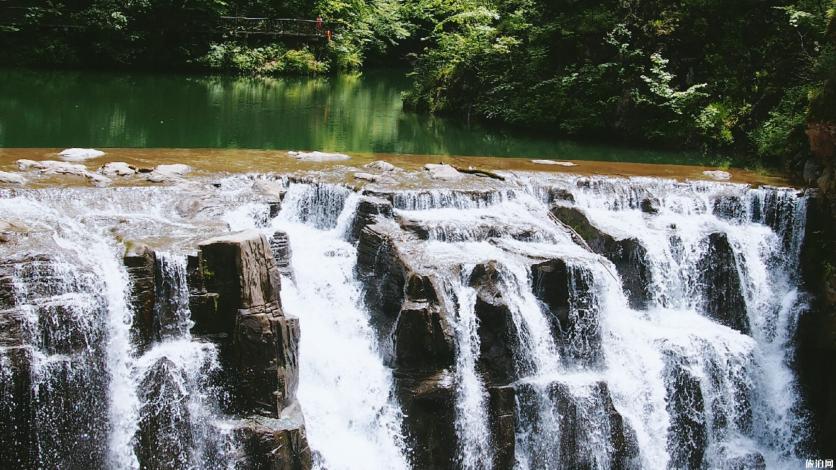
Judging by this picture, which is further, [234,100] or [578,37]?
[234,100]

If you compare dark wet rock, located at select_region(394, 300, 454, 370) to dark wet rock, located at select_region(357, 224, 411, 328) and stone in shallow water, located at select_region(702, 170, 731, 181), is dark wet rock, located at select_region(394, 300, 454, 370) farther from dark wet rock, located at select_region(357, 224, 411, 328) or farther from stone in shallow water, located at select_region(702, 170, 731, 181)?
stone in shallow water, located at select_region(702, 170, 731, 181)

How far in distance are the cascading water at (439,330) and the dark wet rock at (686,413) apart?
0.10 ft

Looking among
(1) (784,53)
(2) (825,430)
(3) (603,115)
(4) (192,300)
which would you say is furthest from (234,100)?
(2) (825,430)

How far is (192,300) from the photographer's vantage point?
31.3 ft

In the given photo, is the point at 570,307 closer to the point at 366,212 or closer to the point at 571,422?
the point at 571,422

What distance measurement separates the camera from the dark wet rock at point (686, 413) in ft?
37.9

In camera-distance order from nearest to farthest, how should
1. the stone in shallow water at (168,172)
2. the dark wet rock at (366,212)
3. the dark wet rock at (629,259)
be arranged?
the dark wet rock at (366,212) → the dark wet rock at (629,259) → the stone in shallow water at (168,172)

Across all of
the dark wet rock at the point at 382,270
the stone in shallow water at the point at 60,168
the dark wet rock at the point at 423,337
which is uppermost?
the stone in shallow water at the point at 60,168

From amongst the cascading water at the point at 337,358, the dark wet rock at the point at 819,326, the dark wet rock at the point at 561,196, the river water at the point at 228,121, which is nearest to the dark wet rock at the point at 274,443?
the cascading water at the point at 337,358

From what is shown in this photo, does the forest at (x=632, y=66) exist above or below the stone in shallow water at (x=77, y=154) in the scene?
above

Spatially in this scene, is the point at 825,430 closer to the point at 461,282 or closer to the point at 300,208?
the point at 461,282

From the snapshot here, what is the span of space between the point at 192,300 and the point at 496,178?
7301 mm

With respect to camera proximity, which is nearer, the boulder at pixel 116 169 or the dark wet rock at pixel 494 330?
the dark wet rock at pixel 494 330

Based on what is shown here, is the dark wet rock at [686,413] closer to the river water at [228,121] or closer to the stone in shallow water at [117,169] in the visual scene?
the river water at [228,121]
